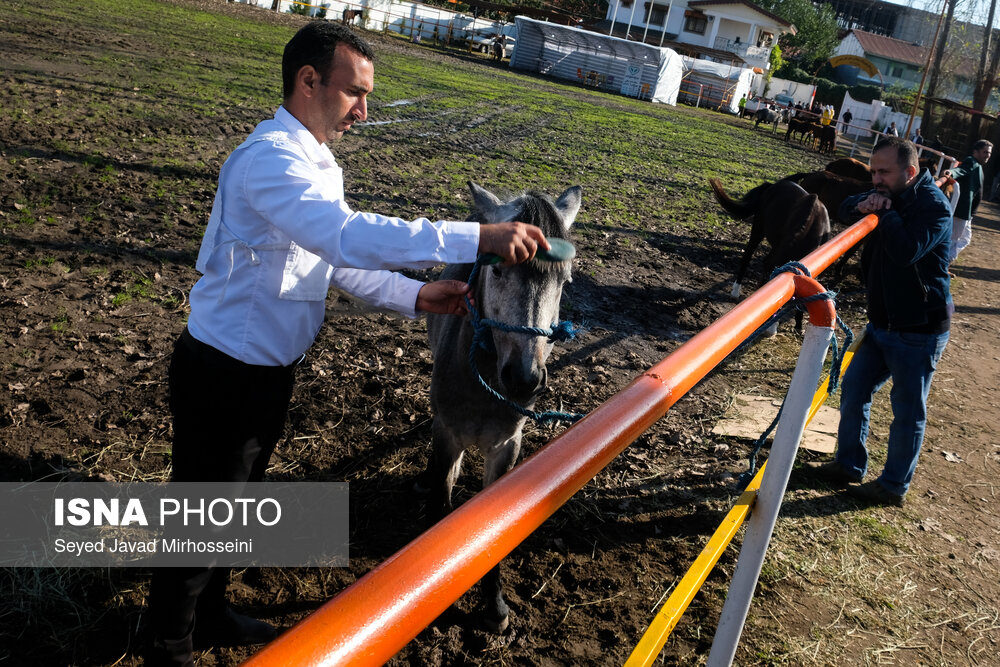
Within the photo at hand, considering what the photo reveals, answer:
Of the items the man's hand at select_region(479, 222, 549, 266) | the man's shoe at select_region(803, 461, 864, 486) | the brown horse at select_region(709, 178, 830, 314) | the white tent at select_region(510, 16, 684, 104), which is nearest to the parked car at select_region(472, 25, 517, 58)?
the white tent at select_region(510, 16, 684, 104)

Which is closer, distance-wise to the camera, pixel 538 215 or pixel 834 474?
pixel 538 215

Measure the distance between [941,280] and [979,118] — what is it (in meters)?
27.8

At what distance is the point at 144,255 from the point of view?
5.84 meters

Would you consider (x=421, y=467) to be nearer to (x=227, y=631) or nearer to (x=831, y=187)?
(x=227, y=631)

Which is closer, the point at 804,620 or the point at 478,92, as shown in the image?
the point at 804,620

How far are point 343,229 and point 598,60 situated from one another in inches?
1649

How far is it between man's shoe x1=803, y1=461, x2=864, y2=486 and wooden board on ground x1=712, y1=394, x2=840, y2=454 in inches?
14.3

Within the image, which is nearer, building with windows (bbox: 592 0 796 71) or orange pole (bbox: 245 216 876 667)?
orange pole (bbox: 245 216 876 667)

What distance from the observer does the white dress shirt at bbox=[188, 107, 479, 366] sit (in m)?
1.79

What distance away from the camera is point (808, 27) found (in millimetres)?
70125

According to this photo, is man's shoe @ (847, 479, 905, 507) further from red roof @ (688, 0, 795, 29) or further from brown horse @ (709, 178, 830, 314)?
red roof @ (688, 0, 795, 29)

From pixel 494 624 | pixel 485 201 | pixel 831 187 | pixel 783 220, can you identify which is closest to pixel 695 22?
pixel 831 187

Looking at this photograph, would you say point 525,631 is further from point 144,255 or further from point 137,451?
point 144,255

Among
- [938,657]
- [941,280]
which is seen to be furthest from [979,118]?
[938,657]
